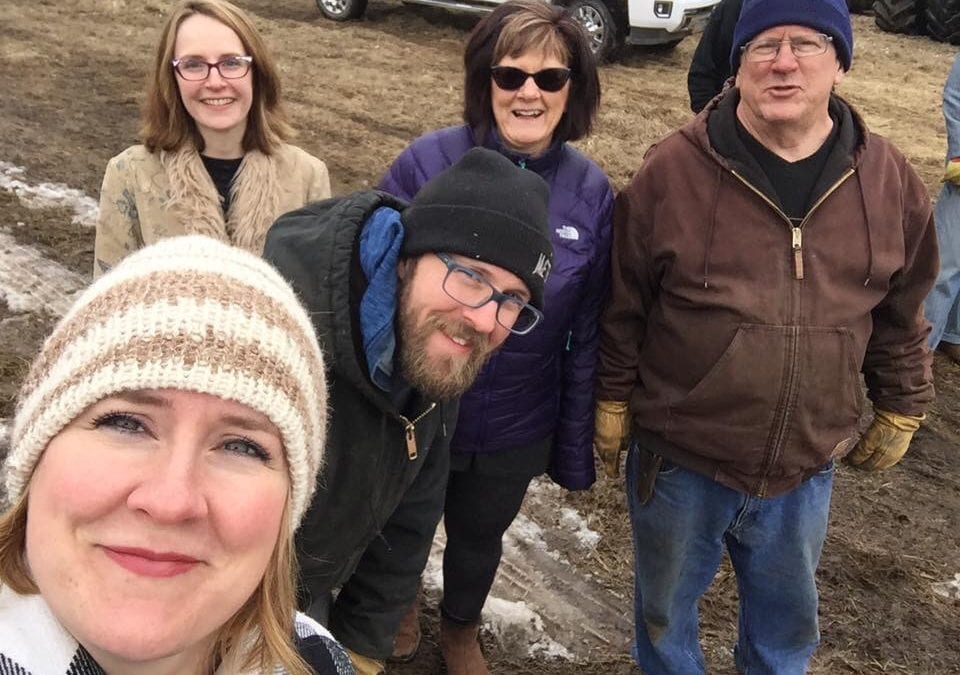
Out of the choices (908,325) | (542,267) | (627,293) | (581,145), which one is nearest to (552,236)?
(627,293)

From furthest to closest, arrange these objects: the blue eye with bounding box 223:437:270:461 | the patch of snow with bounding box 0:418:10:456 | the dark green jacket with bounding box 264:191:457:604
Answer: the patch of snow with bounding box 0:418:10:456 < the dark green jacket with bounding box 264:191:457:604 < the blue eye with bounding box 223:437:270:461

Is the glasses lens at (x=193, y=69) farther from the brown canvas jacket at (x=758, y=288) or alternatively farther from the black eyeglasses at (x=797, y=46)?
the black eyeglasses at (x=797, y=46)

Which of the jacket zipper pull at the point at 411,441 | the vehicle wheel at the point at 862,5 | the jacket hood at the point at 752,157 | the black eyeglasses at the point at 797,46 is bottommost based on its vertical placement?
the jacket zipper pull at the point at 411,441

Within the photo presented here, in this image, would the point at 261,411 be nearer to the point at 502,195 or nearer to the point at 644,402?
the point at 502,195

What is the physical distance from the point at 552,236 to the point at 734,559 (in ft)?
3.78

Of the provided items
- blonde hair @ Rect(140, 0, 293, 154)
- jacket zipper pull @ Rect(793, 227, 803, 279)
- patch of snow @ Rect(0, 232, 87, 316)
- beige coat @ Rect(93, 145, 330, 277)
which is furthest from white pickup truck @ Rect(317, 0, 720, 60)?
jacket zipper pull @ Rect(793, 227, 803, 279)

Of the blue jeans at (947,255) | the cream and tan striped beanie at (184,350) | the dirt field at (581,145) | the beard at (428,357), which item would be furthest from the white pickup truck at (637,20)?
the cream and tan striped beanie at (184,350)

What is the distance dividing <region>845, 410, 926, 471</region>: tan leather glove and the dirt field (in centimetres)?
89

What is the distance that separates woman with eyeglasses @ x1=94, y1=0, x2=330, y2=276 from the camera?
8.28ft

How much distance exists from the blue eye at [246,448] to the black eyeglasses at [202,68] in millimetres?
1760

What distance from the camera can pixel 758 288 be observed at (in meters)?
2.11

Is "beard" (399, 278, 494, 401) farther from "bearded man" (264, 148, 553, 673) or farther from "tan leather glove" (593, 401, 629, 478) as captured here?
"tan leather glove" (593, 401, 629, 478)

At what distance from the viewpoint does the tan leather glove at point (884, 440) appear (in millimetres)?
2500

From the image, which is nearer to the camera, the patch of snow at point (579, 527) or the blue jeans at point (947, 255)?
the patch of snow at point (579, 527)
